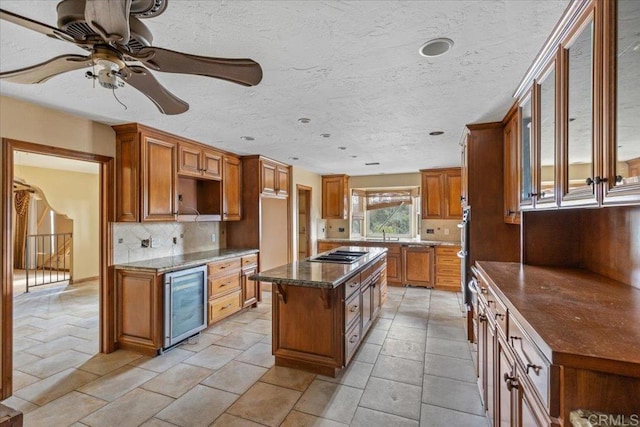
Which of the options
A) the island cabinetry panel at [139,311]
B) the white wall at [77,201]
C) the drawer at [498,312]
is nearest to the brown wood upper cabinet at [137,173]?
the island cabinetry panel at [139,311]

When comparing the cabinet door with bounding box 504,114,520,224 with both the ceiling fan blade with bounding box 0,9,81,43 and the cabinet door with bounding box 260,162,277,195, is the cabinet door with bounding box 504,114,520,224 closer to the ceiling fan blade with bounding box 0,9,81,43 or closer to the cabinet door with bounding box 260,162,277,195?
the ceiling fan blade with bounding box 0,9,81,43

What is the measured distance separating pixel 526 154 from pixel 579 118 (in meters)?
0.88

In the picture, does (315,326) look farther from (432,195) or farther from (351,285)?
(432,195)

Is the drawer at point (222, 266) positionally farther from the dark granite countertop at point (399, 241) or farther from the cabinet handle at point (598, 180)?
the cabinet handle at point (598, 180)

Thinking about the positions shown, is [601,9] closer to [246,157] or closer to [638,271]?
[638,271]

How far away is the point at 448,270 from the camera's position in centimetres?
550

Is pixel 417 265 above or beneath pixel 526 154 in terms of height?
beneath

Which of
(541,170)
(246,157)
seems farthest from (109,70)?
(246,157)

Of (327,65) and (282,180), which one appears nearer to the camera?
(327,65)

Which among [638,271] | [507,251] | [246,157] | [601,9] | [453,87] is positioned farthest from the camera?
[246,157]

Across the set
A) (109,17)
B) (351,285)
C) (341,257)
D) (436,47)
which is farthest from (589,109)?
(341,257)

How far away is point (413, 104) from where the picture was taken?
2516mm

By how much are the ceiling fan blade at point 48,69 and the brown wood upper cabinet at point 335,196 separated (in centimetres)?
551

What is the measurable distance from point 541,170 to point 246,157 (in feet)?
12.6
